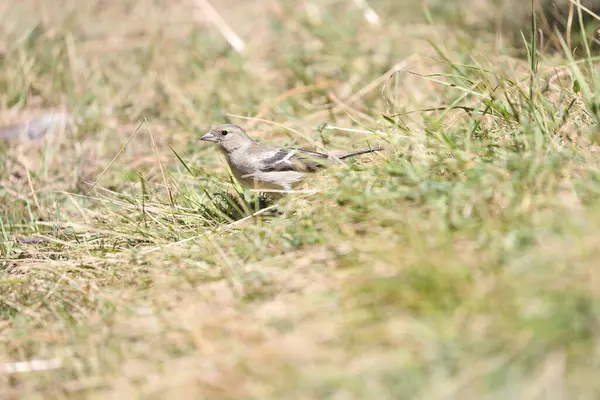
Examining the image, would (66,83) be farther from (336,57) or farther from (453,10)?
(453,10)

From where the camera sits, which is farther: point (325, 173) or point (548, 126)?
point (325, 173)

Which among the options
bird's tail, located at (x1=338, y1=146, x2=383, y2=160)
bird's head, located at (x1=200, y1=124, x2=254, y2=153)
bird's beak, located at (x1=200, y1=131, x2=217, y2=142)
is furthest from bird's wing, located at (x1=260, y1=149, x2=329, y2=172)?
bird's beak, located at (x1=200, y1=131, x2=217, y2=142)

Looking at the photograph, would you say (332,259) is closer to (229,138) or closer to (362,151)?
(362,151)

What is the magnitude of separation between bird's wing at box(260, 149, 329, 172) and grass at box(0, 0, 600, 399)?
147mm

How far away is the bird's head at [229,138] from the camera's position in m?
5.63

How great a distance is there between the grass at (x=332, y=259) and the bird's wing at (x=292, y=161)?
147mm

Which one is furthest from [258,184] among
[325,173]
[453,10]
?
[453,10]

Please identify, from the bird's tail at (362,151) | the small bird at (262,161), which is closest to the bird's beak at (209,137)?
the small bird at (262,161)

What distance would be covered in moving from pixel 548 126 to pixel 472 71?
143 centimetres

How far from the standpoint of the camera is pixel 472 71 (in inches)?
221

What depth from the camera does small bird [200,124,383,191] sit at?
16.9 feet

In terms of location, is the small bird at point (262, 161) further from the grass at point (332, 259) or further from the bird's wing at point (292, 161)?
the grass at point (332, 259)

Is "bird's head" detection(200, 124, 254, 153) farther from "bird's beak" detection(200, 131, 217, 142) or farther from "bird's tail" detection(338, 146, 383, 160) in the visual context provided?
"bird's tail" detection(338, 146, 383, 160)

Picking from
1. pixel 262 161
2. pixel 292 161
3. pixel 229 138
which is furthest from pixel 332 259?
pixel 229 138
